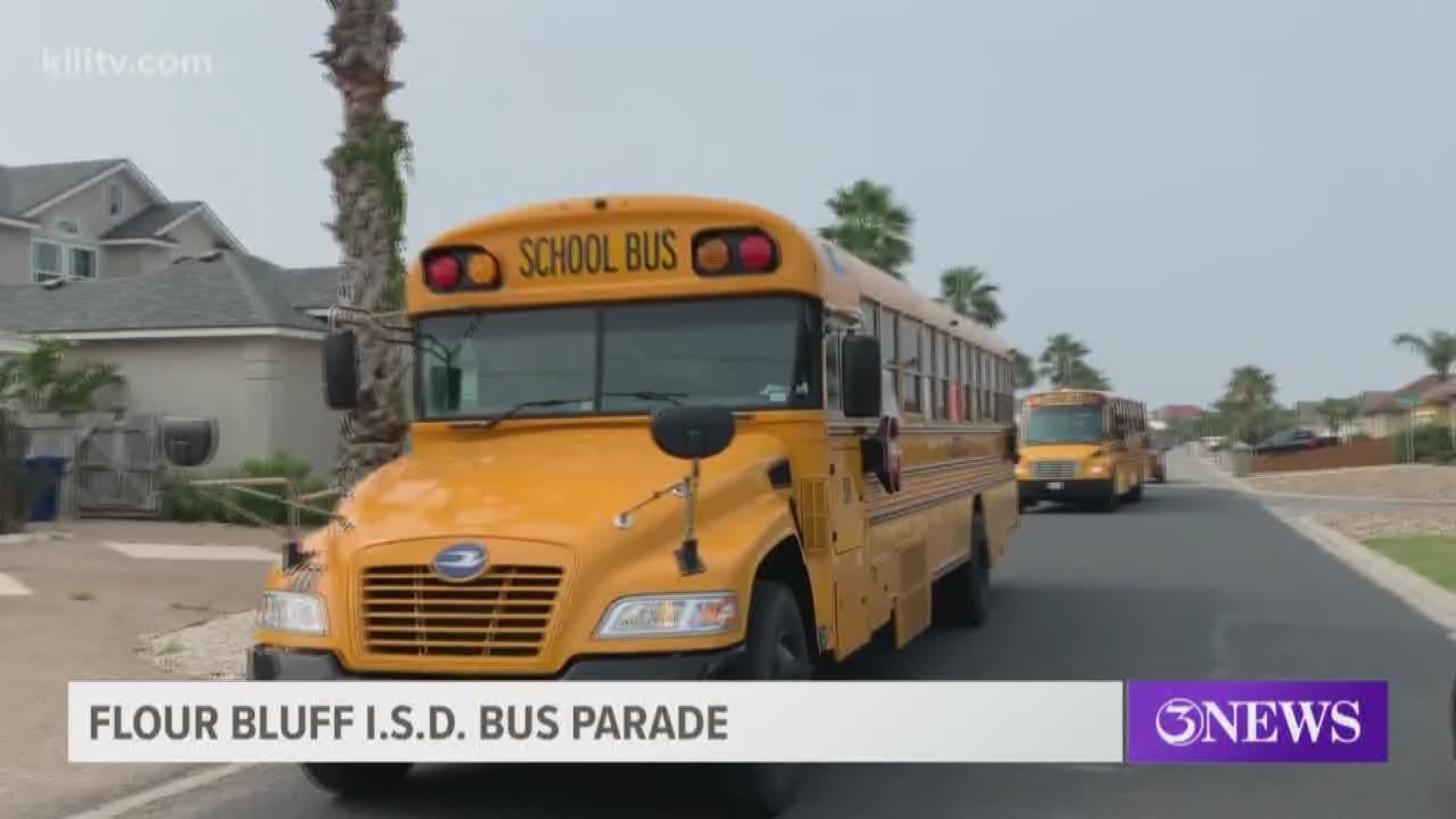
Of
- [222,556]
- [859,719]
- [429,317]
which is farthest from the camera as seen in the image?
[222,556]

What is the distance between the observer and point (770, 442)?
6.52 m

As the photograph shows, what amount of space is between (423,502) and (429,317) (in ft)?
4.88

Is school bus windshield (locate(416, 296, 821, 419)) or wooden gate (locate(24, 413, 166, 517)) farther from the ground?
school bus windshield (locate(416, 296, 821, 419))

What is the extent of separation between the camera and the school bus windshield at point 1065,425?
29.2 meters

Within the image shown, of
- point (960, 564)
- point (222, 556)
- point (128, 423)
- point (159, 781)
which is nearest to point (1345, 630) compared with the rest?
point (960, 564)

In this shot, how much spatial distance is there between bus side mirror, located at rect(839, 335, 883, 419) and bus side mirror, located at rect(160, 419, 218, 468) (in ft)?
8.98

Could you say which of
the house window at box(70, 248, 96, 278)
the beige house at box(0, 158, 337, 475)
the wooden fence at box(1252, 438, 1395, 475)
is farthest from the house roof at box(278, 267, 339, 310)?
the wooden fence at box(1252, 438, 1395, 475)

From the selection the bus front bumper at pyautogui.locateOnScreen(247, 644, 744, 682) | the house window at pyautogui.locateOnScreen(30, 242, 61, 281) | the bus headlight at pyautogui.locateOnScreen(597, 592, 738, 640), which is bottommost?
the bus front bumper at pyautogui.locateOnScreen(247, 644, 744, 682)

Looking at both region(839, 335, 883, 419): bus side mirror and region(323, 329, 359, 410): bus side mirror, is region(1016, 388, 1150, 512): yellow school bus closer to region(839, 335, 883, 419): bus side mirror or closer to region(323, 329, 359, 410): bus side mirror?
region(839, 335, 883, 419): bus side mirror

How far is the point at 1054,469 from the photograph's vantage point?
2895 centimetres

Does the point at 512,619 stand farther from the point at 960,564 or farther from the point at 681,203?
the point at 960,564

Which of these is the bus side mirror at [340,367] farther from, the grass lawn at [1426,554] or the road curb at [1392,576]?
the grass lawn at [1426,554]

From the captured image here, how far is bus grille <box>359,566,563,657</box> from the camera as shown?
17.3 ft

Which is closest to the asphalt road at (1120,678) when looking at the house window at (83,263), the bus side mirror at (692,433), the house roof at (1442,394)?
the bus side mirror at (692,433)
